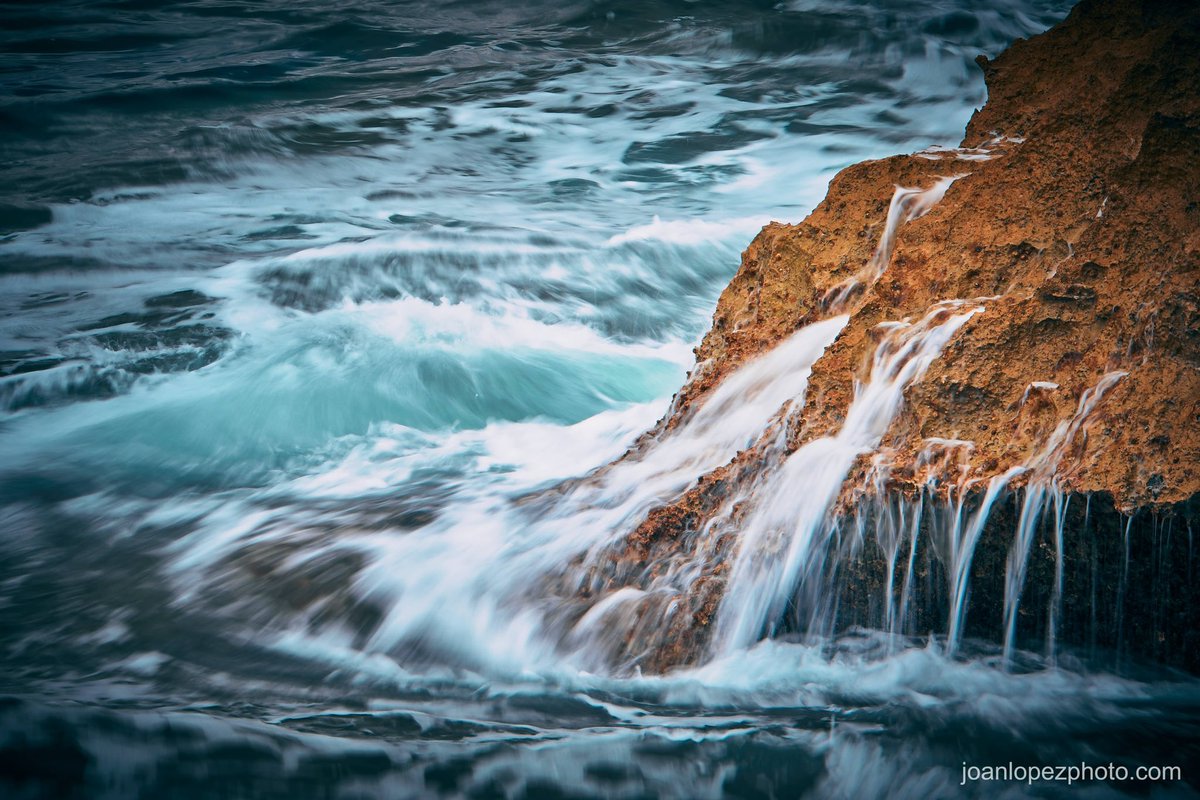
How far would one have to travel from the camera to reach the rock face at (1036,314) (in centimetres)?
261

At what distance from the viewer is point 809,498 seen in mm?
2998

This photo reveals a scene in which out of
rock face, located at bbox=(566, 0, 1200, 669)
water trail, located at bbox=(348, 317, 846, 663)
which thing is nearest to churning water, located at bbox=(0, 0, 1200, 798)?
water trail, located at bbox=(348, 317, 846, 663)

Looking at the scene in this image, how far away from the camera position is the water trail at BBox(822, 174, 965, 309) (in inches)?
139

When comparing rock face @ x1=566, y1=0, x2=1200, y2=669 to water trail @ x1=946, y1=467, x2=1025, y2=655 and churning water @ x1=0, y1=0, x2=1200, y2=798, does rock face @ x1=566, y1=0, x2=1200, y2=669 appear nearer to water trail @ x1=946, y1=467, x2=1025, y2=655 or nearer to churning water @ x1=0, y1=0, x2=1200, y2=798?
water trail @ x1=946, y1=467, x2=1025, y2=655

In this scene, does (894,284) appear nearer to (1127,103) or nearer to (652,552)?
(1127,103)

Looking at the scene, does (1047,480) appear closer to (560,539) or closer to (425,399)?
(560,539)

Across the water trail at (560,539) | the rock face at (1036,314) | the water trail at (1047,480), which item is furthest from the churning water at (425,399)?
the water trail at (1047,480)

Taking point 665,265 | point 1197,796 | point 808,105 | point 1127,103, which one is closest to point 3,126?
point 665,265

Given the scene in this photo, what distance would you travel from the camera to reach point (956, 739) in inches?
104

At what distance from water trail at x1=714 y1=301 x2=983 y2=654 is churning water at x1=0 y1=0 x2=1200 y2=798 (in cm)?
2

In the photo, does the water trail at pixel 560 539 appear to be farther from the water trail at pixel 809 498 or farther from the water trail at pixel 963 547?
the water trail at pixel 963 547

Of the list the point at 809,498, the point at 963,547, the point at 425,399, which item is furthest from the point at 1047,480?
the point at 425,399

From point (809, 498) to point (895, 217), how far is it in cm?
121

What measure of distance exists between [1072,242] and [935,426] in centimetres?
74
